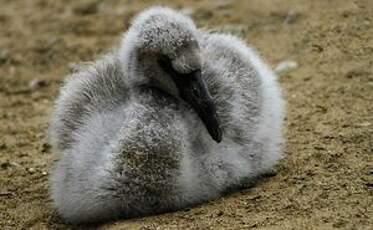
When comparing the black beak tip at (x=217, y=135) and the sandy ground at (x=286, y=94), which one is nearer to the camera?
the sandy ground at (x=286, y=94)

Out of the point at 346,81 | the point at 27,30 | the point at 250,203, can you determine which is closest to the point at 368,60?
the point at 346,81

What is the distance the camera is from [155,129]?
4742 mm

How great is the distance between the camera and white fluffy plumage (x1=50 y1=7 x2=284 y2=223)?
4.72 meters

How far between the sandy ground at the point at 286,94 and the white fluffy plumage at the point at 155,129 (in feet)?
0.43

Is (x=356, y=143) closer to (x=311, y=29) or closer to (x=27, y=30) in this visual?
(x=311, y=29)

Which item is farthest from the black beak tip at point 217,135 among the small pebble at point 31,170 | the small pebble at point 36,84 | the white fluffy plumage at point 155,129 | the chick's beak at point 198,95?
the small pebble at point 36,84

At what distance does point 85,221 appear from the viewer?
494 cm

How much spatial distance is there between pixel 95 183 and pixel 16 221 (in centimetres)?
73

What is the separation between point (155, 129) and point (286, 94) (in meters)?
2.30

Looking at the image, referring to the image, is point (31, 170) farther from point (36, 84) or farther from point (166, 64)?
point (36, 84)

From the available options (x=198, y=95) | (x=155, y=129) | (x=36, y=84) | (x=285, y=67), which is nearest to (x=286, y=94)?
(x=285, y=67)

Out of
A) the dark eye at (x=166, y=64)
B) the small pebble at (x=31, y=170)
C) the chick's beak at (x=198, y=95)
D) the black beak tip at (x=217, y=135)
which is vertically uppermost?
the dark eye at (x=166, y=64)

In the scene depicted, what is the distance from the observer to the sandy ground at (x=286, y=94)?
185 inches

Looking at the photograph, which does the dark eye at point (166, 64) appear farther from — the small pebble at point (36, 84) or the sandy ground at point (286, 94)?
the small pebble at point (36, 84)
